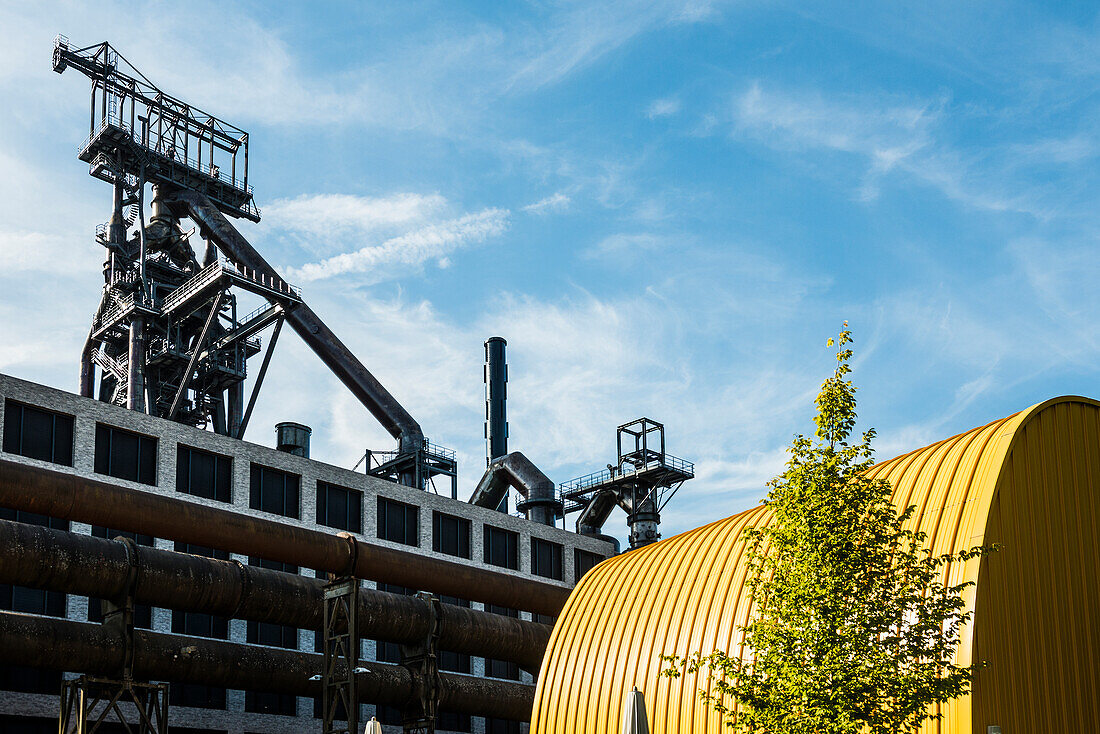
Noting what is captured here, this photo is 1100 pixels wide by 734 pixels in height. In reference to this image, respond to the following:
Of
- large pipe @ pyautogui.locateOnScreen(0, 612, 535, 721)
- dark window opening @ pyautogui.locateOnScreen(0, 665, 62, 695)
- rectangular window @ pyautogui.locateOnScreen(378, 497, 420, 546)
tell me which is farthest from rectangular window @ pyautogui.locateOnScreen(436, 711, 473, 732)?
dark window opening @ pyautogui.locateOnScreen(0, 665, 62, 695)

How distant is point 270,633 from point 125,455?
888 cm

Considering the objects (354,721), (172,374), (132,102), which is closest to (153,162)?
(132,102)

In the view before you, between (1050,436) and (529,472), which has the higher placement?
(529,472)

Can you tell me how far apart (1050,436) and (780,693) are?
9.15 metres

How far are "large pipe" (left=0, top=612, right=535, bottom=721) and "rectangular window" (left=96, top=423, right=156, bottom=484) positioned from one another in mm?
13856

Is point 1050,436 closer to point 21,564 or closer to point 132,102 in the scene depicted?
point 21,564

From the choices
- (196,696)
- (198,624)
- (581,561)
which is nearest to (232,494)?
(198,624)

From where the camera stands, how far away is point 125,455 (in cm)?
4469

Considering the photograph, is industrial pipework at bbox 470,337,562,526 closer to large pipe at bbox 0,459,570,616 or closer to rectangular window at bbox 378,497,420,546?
rectangular window at bbox 378,497,420,546

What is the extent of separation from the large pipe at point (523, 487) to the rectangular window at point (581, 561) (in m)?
2.05

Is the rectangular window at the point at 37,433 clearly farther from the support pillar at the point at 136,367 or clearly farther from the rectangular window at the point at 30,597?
the support pillar at the point at 136,367

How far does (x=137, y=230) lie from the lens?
59719mm

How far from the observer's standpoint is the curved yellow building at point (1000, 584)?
20.8 metres

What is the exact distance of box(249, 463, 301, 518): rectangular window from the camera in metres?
49.0
